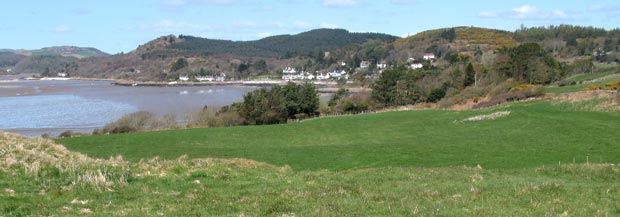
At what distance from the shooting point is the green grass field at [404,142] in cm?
2466

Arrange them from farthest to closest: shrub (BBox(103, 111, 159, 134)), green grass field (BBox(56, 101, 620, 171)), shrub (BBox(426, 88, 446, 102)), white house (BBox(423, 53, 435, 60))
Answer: white house (BBox(423, 53, 435, 60))
shrub (BBox(426, 88, 446, 102))
shrub (BBox(103, 111, 159, 134))
green grass field (BBox(56, 101, 620, 171))

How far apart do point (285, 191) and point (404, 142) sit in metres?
21.7

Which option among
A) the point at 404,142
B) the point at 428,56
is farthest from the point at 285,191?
the point at 428,56

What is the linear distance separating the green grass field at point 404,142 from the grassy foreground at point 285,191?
7910mm

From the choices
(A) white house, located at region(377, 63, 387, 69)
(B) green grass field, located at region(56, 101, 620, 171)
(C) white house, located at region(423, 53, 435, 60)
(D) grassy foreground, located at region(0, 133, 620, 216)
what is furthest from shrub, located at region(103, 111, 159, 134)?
(C) white house, located at region(423, 53, 435, 60)

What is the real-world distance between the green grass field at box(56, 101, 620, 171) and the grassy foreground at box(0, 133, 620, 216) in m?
7.91

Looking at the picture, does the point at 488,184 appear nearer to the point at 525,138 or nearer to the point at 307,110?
the point at 525,138

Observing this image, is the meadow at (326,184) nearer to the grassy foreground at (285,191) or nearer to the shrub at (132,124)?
the grassy foreground at (285,191)

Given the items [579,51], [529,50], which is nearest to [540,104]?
[529,50]

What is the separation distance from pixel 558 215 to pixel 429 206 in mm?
2028

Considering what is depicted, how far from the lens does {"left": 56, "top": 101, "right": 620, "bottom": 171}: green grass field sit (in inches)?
971

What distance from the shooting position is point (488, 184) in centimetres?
1285

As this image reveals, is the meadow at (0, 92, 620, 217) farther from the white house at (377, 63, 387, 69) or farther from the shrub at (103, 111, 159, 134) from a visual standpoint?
the white house at (377, 63, 387, 69)

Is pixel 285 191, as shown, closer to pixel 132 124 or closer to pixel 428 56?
pixel 132 124
